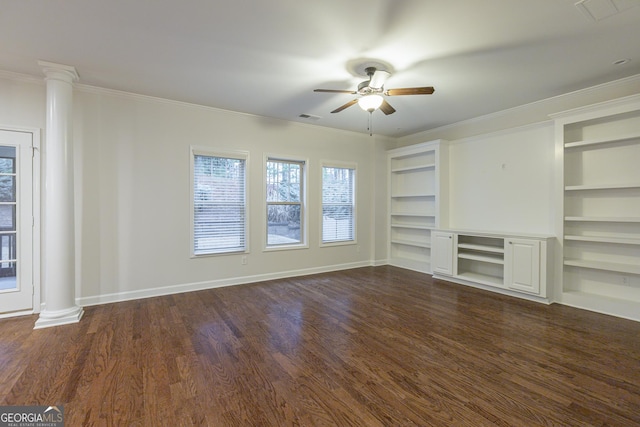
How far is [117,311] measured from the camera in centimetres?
367

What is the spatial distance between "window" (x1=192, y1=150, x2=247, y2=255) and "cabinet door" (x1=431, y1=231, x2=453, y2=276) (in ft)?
11.1

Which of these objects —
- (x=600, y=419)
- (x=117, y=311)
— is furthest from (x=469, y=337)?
(x=117, y=311)

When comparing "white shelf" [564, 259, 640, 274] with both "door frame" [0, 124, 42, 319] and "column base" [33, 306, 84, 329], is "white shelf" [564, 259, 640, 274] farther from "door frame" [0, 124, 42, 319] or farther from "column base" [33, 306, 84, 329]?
"door frame" [0, 124, 42, 319]

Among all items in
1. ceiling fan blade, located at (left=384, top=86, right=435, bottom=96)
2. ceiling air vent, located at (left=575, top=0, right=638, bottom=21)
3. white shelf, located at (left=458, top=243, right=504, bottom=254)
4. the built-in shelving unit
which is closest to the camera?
ceiling air vent, located at (left=575, top=0, right=638, bottom=21)

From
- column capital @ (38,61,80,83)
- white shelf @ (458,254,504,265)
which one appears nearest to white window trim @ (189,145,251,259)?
column capital @ (38,61,80,83)

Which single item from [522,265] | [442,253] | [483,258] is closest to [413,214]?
[442,253]

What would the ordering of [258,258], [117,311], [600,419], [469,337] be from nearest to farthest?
1. [600,419]
2. [469,337]
3. [117,311]
4. [258,258]

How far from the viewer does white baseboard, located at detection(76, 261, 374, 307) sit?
12.9 ft

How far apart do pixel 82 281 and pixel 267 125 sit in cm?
349

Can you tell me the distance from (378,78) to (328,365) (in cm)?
298

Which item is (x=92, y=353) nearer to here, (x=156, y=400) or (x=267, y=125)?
(x=156, y=400)

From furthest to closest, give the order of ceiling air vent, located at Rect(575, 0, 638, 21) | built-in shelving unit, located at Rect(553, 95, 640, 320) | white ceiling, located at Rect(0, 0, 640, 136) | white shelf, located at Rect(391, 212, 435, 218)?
white shelf, located at Rect(391, 212, 435, 218), built-in shelving unit, located at Rect(553, 95, 640, 320), white ceiling, located at Rect(0, 0, 640, 136), ceiling air vent, located at Rect(575, 0, 638, 21)

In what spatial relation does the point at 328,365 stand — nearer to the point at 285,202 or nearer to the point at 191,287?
the point at 191,287

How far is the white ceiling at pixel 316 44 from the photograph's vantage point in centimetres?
235
